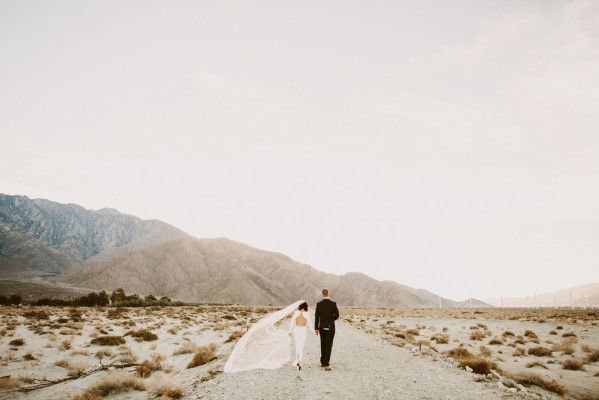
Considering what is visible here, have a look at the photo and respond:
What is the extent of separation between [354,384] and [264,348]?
3.96 metres

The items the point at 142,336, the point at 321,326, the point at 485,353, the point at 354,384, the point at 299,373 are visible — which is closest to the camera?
the point at 354,384

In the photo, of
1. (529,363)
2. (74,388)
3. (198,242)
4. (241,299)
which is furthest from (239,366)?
(198,242)

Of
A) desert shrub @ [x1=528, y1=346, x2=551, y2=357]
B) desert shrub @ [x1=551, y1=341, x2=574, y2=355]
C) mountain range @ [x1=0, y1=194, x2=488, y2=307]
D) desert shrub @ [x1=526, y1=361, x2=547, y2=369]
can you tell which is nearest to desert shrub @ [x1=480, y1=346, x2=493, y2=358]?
desert shrub @ [x1=528, y1=346, x2=551, y2=357]

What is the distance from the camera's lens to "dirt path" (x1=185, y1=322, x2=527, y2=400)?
7648mm

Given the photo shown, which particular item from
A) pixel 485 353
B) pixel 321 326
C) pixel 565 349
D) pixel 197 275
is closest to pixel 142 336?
pixel 321 326

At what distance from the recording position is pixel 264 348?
11508mm

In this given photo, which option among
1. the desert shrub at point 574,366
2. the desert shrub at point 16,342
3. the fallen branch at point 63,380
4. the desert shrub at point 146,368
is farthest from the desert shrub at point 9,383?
the desert shrub at point 574,366

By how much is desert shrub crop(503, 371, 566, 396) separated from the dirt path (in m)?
1.51

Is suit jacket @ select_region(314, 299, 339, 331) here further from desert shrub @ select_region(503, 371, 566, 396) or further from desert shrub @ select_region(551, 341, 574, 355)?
desert shrub @ select_region(551, 341, 574, 355)

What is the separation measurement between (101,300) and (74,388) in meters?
58.2

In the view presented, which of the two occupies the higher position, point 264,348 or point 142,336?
point 264,348

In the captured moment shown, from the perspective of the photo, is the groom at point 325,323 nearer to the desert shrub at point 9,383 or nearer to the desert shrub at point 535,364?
the desert shrub at point 9,383

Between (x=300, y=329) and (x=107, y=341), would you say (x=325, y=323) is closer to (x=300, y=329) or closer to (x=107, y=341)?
(x=300, y=329)

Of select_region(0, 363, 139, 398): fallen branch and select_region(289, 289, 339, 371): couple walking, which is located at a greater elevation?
select_region(289, 289, 339, 371): couple walking
